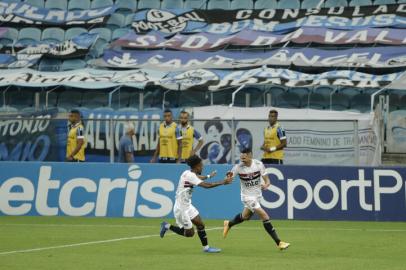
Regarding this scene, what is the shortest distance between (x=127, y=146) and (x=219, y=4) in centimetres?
1504

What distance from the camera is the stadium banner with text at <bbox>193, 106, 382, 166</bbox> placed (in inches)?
855

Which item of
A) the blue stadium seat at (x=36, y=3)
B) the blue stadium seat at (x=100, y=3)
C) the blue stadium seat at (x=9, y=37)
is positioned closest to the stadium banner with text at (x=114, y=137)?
the blue stadium seat at (x=9, y=37)

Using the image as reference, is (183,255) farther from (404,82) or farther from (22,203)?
(404,82)

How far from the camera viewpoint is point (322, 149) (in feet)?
72.5

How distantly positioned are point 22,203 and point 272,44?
12912mm

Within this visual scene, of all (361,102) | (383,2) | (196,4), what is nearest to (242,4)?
(196,4)

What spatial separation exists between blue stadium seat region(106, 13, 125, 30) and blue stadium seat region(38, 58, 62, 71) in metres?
2.94

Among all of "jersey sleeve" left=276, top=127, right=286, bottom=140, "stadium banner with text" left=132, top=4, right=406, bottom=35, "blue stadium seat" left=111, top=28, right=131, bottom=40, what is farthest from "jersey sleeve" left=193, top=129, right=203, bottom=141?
"blue stadium seat" left=111, top=28, right=131, bottom=40

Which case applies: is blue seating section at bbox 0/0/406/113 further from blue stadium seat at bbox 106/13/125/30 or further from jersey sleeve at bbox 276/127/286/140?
jersey sleeve at bbox 276/127/286/140

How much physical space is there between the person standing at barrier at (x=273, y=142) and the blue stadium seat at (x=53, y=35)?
1586 cm

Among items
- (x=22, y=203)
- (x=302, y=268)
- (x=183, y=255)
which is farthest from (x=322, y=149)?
(x=302, y=268)

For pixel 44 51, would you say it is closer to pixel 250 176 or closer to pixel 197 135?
pixel 197 135

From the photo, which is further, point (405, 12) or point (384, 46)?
point (405, 12)

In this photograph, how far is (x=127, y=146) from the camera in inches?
899
